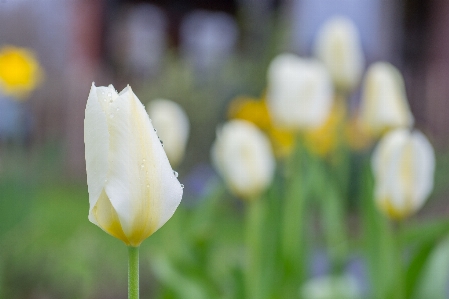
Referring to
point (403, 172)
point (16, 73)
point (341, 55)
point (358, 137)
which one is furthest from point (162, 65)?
point (403, 172)

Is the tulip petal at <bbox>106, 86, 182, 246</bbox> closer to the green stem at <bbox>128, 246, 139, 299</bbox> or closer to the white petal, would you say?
the green stem at <bbox>128, 246, 139, 299</bbox>

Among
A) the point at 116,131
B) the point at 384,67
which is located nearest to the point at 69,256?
the point at 384,67

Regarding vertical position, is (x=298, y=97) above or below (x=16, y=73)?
below

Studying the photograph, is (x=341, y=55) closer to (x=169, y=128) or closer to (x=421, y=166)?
(x=169, y=128)

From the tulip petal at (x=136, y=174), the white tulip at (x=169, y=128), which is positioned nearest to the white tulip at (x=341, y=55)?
the white tulip at (x=169, y=128)

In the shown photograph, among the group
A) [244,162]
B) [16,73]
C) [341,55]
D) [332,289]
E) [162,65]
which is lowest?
[332,289]

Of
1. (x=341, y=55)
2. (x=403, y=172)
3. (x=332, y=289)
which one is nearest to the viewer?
(x=403, y=172)
